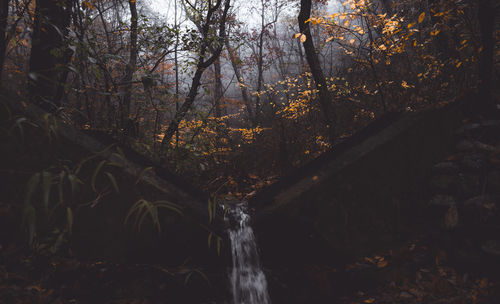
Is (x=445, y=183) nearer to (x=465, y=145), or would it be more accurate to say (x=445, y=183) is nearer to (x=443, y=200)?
(x=443, y=200)

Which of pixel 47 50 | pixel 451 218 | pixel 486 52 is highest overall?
pixel 47 50

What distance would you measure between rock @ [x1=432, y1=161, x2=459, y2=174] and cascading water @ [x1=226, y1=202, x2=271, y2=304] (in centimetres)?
229

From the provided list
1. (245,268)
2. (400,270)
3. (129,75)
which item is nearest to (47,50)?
(129,75)

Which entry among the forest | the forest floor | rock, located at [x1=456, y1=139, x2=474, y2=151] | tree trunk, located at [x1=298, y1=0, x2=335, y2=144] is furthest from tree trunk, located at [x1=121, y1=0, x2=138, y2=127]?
rock, located at [x1=456, y1=139, x2=474, y2=151]

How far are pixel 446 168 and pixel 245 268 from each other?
255cm

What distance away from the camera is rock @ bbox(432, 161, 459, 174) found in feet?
9.50

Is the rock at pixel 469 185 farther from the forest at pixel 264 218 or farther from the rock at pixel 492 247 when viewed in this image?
the rock at pixel 492 247

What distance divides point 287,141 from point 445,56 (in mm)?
3583

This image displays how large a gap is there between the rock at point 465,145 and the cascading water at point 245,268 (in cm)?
269

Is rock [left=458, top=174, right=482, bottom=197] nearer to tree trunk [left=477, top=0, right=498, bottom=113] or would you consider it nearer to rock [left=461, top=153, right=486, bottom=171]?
rock [left=461, top=153, right=486, bottom=171]

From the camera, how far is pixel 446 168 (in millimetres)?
2932

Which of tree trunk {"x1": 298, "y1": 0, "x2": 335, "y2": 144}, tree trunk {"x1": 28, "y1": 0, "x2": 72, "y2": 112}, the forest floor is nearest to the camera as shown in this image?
the forest floor

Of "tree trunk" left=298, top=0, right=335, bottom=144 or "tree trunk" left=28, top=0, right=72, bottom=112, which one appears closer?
"tree trunk" left=28, top=0, right=72, bottom=112

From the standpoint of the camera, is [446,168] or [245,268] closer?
[245,268]
